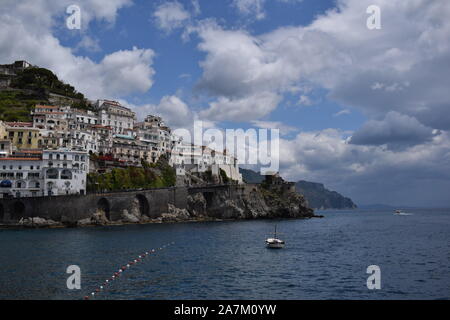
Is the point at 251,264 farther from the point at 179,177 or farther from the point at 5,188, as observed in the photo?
the point at 179,177

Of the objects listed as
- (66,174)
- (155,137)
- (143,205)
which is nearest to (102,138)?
(155,137)

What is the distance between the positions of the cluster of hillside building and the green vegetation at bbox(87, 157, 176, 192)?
9.35 feet

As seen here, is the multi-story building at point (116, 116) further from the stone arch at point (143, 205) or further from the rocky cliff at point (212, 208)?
the rocky cliff at point (212, 208)

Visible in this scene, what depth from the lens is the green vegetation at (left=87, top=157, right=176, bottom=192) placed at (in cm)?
9506

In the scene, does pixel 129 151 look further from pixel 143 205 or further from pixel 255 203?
pixel 255 203

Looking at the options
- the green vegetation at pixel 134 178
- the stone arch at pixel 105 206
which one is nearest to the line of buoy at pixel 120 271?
the stone arch at pixel 105 206

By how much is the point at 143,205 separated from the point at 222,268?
62.0 metres

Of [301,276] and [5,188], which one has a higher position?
[5,188]

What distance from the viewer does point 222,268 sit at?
127 ft

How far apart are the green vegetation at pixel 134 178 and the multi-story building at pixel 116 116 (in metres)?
21.8

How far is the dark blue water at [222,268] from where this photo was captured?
96.0ft

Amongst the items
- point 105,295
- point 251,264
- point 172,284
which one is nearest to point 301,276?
point 251,264

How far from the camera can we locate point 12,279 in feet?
106
